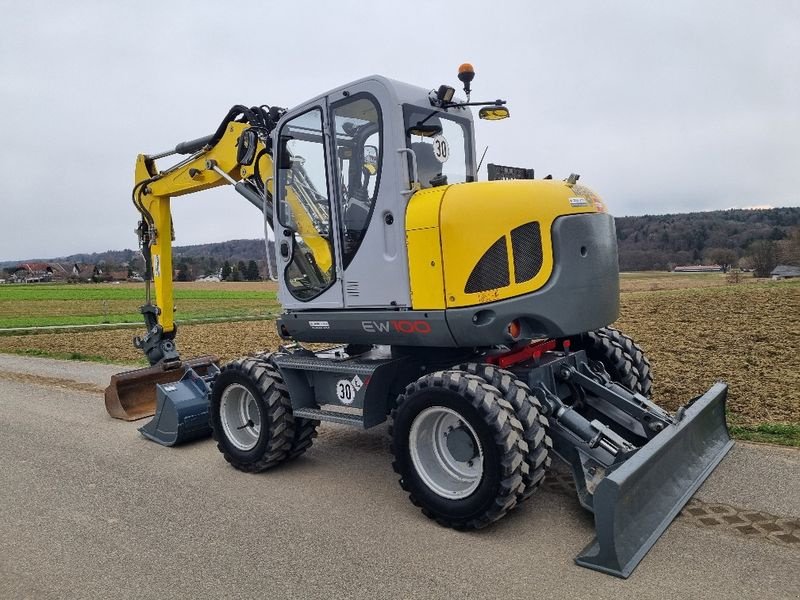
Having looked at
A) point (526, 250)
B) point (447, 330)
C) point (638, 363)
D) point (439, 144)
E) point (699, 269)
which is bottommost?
point (699, 269)

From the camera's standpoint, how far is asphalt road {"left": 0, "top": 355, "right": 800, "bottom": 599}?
3643 millimetres

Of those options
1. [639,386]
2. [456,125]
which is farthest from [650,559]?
[456,125]

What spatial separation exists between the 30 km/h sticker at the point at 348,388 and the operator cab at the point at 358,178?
67cm

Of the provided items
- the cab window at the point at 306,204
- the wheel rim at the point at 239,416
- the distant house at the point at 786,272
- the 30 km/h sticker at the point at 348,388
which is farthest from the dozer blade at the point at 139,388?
the distant house at the point at 786,272

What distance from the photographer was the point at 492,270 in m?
4.55

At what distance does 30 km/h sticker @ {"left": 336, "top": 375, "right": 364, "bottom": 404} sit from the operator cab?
2.19ft

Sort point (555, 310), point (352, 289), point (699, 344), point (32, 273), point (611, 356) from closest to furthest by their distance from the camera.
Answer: point (555, 310) < point (352, 289) < point (611, 356) < point (699, 344) < point (32, 273)

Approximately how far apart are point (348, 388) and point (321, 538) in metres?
1.40

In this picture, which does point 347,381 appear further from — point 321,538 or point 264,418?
point 321,538

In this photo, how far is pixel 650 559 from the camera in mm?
3791

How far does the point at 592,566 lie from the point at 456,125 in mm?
Answer: 3939

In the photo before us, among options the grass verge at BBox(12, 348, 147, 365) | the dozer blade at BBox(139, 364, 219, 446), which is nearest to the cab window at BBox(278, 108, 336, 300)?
the dozer blade at BBox(139, 364, 219, 446)

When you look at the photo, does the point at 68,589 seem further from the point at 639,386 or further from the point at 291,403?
the point at 639,386

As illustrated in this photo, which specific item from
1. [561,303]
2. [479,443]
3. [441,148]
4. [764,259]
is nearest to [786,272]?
[764,259]
